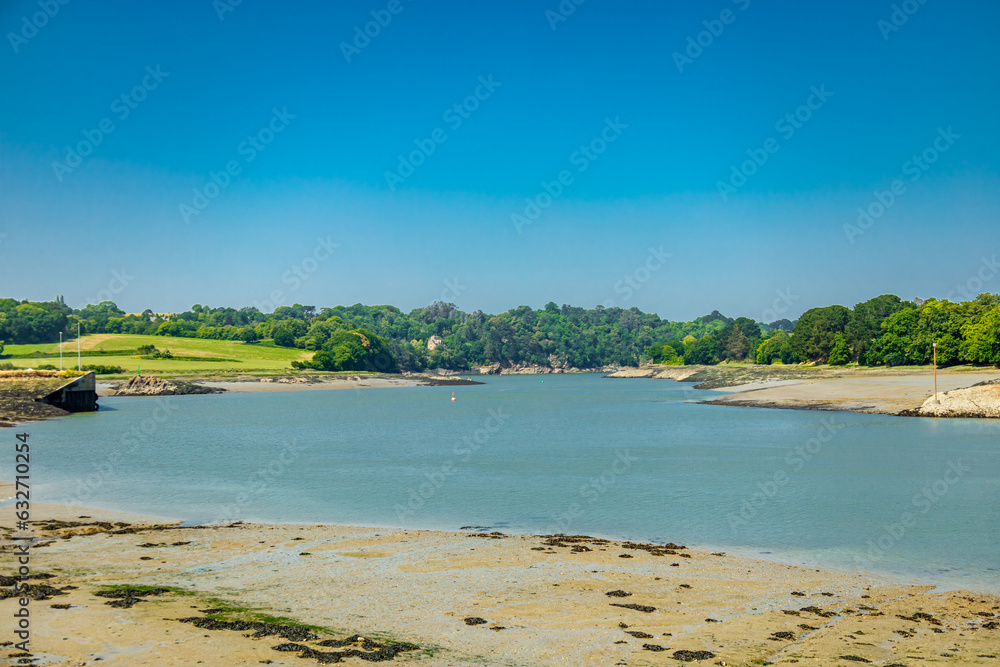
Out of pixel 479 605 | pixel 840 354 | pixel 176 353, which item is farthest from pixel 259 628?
pixel 176 353

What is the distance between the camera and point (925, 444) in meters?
37.8

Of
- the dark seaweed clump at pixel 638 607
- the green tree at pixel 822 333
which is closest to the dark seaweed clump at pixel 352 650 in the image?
the dark seaweed clump at pixel 638 607

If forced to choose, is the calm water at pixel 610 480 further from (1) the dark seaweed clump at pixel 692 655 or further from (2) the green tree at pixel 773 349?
(2) the green tree at pixel 773 349

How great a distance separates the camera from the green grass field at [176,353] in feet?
408

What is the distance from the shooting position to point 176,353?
14162 cm

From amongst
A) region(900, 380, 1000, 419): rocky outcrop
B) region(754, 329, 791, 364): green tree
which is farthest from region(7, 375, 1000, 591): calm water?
region(754, 329, 791, 364): green tree

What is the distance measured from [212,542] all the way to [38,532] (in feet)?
14.2

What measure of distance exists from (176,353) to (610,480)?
134 metres

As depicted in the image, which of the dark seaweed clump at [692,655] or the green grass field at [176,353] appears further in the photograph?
the green grass field at [176,353]

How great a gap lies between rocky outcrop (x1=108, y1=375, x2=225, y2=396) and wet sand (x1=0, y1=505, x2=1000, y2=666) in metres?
99.2

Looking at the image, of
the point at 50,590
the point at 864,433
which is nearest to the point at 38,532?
the point at 50,590

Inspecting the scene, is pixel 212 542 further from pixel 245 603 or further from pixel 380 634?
pixel 380 634

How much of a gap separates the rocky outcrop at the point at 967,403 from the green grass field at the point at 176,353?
11339cm

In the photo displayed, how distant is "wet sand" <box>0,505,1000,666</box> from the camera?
9.19 meters
